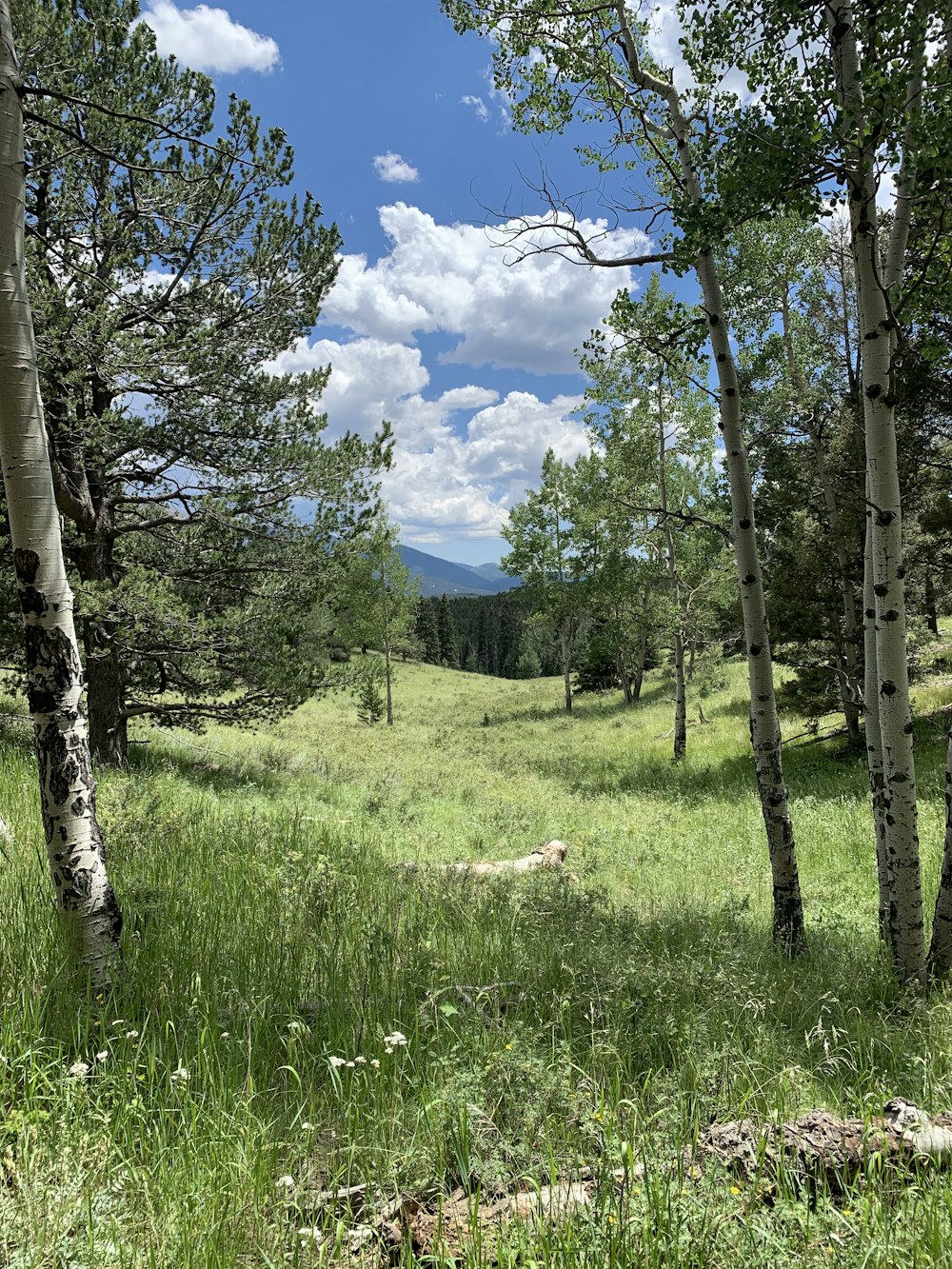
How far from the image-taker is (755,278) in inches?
523

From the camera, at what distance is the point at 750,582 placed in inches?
229

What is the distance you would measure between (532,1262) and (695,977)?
Answer: 8.64 ft

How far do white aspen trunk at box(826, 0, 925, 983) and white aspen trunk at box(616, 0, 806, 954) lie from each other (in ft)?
3.19

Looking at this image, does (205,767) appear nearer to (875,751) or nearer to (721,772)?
(721,772)

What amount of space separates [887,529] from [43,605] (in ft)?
17.9

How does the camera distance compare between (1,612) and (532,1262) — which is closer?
(532,1262)

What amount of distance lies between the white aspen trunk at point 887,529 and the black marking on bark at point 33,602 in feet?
17.5

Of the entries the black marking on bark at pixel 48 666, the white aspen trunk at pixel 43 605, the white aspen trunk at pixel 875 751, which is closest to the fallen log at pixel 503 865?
the white aspen trunk at pixel 875 751

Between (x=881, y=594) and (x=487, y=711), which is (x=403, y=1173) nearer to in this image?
(x=881, y=594)

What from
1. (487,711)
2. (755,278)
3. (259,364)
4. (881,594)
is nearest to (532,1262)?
(881,594)

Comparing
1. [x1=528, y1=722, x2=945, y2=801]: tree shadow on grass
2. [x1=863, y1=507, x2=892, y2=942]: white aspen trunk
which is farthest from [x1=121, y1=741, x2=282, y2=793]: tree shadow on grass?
[x1=863, y1=507, x2=892, y2=942]: white aspen trunk

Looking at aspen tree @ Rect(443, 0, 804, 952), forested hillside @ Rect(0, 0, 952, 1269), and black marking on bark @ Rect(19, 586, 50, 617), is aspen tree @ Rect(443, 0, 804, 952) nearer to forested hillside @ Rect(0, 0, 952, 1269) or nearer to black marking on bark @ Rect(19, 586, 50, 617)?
forested hillside @ Rect(0, 0, 952, 1269)

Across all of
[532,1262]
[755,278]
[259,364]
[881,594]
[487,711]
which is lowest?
[487,711]

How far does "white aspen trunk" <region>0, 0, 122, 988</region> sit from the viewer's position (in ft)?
10.2
